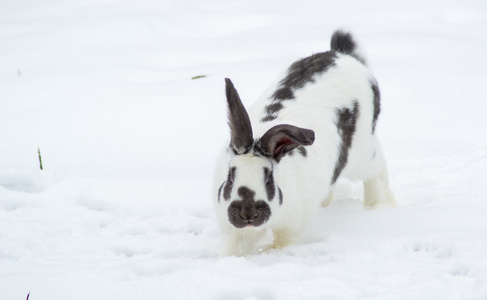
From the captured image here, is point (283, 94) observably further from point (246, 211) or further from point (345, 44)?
point (246, 211)

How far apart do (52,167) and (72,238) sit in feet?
4.39

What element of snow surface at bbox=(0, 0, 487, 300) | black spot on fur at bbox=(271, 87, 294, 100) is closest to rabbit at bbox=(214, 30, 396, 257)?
black spot on fur at bbox=(271, 87, 294, 100)

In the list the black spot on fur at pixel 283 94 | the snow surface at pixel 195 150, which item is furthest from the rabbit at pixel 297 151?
the snow surface at pixel 195 150

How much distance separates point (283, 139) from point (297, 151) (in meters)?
0.48

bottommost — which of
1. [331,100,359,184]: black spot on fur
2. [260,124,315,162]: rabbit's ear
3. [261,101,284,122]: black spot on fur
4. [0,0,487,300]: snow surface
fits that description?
[0,0,487,300]: snow surface

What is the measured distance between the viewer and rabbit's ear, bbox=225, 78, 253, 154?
351cm

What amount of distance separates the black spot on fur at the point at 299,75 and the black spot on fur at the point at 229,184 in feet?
2.28

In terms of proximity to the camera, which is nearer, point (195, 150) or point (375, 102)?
point (375, 102)

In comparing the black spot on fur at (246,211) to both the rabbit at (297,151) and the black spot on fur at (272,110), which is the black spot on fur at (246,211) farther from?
the black spot on fur at (272,110)

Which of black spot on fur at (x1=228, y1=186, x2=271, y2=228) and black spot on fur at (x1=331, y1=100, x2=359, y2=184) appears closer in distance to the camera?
black spot on fur at (x1=228, y1=186, x2=271, y2=228)

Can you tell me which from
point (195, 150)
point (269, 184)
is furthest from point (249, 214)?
point (195, 150)

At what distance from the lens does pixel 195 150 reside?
5652mm

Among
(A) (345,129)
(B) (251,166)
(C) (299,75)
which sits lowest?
(A) (345,129)

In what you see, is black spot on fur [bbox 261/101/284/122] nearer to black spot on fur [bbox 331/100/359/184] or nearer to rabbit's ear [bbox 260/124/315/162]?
black spot on fur [bbox 331/100/359/184]
